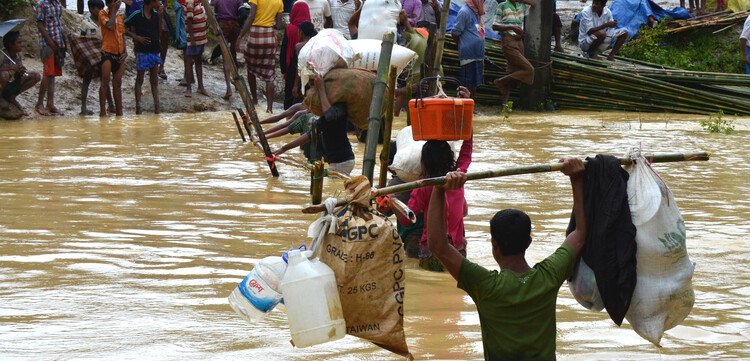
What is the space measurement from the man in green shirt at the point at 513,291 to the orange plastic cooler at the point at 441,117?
1401 mm

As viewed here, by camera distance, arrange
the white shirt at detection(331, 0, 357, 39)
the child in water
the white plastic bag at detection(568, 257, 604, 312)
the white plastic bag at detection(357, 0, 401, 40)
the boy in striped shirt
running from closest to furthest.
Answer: the white plastic bag at detection(568, 257, 604, 312), the child in water, the white plastic bag at detection(357, 0, 401, 40), the white shirt at detection(331, 0, 357, 39), the boy in striped shirt

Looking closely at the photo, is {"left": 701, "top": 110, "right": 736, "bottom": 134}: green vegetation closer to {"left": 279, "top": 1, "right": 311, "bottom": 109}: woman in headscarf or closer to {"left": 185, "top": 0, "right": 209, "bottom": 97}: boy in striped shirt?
{"left": 279, "top": 1, "right": 311, "bottom": 109}: woman in headscarf

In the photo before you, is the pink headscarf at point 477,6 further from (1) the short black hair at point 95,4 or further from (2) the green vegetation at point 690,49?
(1) the short black hair at point 95,4

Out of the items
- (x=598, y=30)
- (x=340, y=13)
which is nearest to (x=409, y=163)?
(x=340, y=13)

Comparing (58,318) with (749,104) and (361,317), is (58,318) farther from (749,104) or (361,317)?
(749,104)

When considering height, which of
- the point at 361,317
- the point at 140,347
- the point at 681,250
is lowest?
the point at 140,347

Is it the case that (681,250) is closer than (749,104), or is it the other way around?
(681,250)

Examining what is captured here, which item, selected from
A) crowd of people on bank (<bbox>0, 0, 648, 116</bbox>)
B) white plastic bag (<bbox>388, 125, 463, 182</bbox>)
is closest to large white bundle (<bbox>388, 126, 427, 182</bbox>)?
white plastic bag (<bbox>388, 125, 463, 182</bbox>)

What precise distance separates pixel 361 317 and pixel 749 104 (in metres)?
11.1

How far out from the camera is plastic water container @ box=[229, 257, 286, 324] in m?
2.77

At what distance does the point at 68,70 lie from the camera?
14.0 metres

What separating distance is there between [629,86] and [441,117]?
953 cm

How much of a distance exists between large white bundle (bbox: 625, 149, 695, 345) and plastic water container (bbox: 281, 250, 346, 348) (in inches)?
38.1

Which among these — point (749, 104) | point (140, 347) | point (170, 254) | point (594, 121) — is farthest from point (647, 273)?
point (749, 104)
